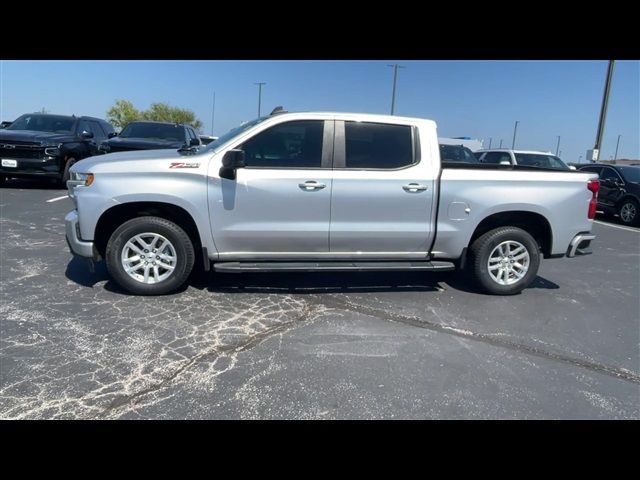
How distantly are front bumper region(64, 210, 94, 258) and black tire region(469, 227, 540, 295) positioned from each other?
4.07 meters

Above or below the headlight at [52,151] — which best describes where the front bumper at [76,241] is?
below

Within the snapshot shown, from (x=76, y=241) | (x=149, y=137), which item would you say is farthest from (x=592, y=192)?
(x=149, y=137)

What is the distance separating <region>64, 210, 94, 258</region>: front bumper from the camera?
14.2 feet

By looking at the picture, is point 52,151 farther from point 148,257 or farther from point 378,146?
point 378,146

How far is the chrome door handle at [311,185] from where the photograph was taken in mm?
4461

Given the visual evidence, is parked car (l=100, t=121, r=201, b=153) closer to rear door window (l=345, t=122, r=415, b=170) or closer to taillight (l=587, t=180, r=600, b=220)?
rear door window (l=345, t=122, r=415, b=170)

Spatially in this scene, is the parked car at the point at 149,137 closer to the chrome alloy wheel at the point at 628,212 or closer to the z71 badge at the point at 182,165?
the z71 badge at the point at 182,165

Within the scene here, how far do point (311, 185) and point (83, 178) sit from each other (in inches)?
88.6

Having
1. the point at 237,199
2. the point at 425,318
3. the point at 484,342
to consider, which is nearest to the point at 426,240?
the point at 425,318

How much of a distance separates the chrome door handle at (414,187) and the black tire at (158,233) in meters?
2.31

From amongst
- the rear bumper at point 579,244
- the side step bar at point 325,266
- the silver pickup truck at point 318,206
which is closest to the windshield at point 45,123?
the silver pickup truck at point 318,206

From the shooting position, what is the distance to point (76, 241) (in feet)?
14.3
